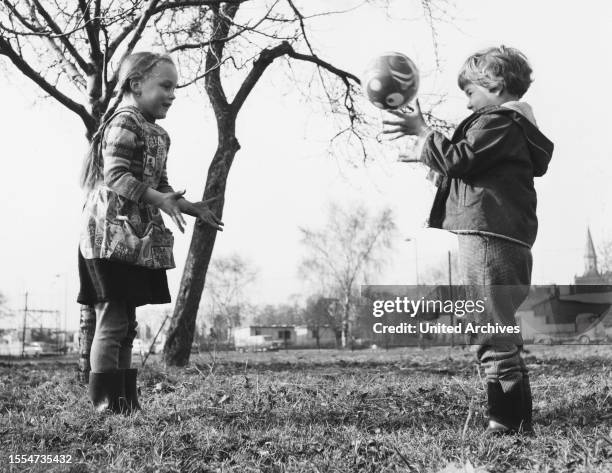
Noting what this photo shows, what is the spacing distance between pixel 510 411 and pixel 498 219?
2.73ft

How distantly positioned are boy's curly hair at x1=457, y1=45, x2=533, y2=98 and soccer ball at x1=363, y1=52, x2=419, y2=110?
48 centimetres

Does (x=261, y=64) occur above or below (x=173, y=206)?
above

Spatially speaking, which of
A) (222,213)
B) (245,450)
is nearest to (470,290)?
(245,450)

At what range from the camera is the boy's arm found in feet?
9.34

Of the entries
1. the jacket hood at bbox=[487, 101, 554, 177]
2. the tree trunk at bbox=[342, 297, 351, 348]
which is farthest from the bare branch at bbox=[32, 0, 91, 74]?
the tree trunk at bbox=[342, 297, 351, 348]

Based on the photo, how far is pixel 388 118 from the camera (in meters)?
3.19

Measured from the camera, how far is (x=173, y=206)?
320 centimetres

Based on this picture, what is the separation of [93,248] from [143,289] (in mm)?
347

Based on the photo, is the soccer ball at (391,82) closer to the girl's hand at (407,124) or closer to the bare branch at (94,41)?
the girl's hand at (407,124)

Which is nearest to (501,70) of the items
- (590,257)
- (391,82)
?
(391,82)

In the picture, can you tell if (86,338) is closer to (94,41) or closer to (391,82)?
(94,41)

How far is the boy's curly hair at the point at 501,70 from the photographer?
3092 mm

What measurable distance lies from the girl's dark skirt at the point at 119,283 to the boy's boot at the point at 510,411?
5.96ft

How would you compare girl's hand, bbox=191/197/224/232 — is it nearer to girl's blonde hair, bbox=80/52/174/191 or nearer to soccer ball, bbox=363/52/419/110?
girl's blonde hair, bbox=80/52/174/191
